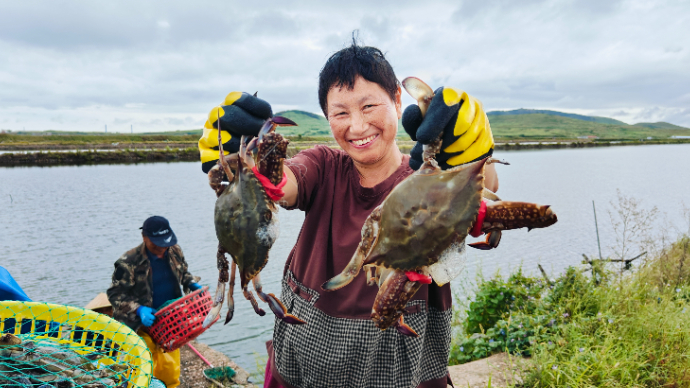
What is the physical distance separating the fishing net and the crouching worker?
2635mm

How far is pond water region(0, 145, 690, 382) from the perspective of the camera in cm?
934

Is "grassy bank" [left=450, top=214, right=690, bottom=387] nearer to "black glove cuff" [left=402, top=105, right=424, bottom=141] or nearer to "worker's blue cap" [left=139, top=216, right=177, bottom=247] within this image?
"black glove cuff" [left=402, top=105, right=424, bottom=141]

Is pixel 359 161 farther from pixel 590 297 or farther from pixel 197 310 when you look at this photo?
pixel 590 297

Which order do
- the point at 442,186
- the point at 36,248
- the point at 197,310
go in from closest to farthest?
1. the point at 442,186
2. the point at 197,310
3. the point at 36,248

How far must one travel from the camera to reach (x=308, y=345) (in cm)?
213

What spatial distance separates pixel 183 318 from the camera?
4840mm

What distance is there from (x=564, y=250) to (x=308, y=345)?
11.2 metres

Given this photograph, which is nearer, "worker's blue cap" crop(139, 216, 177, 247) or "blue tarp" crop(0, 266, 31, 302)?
"blue tarp" crop(0, 266, 31, 302)

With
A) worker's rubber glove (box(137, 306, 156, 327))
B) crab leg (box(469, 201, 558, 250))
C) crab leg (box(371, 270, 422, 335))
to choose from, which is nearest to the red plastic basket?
worker's rubber glove (box(137, 306, 156, 327))

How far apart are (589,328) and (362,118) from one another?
4.21 meters

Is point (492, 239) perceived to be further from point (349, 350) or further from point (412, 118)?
point (349, 350)

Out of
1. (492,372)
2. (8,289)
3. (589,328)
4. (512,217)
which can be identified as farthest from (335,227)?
(589,328)

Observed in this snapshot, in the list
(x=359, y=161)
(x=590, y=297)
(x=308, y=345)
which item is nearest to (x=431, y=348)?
(x=308, y=345)

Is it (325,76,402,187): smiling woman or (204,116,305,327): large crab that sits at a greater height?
(325,76,402,187): smiling woman
